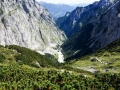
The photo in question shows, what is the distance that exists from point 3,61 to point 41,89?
3401 inches

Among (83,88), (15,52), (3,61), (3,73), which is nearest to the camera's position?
(83,88)

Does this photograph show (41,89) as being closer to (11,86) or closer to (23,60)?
(11,86)

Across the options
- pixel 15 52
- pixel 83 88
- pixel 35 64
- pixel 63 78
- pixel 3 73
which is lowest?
pixel 83 88

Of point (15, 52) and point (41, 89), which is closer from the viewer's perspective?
point (41, 89)

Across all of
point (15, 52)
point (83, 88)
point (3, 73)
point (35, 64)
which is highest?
point (15, 52)

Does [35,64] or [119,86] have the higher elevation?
[35,64]

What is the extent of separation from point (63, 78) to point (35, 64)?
82038mm

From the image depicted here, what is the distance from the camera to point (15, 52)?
19838 centimetres

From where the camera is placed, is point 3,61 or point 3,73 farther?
point 3,61

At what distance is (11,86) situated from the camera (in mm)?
88625

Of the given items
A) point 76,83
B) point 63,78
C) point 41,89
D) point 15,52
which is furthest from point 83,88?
point 15,52

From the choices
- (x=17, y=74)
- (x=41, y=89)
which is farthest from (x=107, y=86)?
(x=17, y=74)

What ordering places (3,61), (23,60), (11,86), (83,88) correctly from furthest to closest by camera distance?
(23,60)
(3,61)
(83,88)
(11,86)

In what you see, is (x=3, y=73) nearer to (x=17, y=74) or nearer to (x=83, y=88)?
(x=17, y=74)
